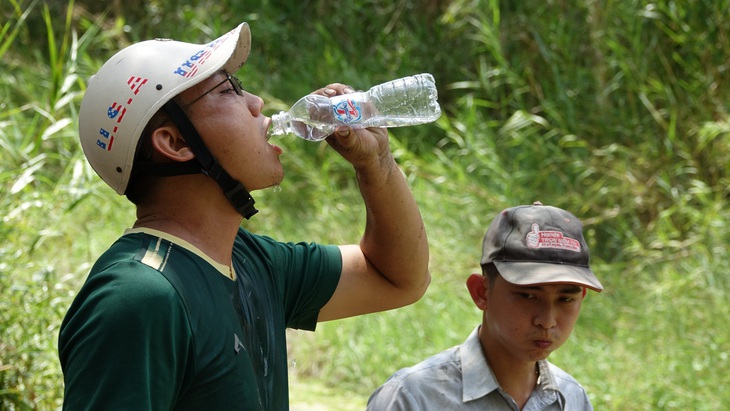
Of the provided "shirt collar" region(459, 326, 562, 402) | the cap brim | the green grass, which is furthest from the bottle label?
the green grass

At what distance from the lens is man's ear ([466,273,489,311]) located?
314 centimetres

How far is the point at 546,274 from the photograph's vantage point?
2936 millimetres

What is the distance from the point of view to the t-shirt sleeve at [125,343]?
6.25ft

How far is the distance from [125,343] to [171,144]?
56 cm

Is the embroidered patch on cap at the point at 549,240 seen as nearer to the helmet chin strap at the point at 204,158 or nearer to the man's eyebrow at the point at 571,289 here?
the man's eyebrow at the point at 571,289

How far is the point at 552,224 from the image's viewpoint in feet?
10.1

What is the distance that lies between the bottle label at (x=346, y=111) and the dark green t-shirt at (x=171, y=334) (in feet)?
1.39

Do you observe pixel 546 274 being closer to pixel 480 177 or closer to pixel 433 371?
pixel 433 371

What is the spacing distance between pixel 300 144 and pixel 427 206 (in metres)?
1.50

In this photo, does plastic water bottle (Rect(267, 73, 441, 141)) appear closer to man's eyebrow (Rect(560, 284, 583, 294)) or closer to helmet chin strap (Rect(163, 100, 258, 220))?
helmet chin strap (Rect(163, 100, 258, 220))

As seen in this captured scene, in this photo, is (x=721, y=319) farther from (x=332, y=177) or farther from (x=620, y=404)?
(x=332, y=177)

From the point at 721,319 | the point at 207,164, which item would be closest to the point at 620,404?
the point at 721,319

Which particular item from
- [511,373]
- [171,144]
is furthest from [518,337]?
[171,144]

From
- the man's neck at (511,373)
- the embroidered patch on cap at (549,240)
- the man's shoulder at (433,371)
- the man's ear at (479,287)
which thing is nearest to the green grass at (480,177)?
the man's shoulder at (433,371)
